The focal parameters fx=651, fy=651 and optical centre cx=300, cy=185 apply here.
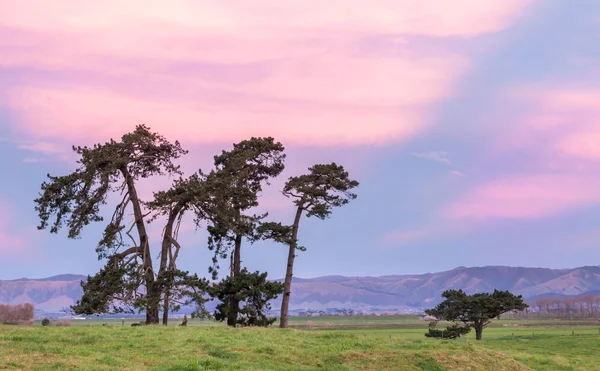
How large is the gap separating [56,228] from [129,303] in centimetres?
1130

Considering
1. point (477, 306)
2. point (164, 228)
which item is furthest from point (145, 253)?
point (477, 306)

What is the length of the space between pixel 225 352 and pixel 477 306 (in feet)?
166

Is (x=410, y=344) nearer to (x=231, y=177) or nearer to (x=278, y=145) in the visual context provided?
(x=231, y=177)

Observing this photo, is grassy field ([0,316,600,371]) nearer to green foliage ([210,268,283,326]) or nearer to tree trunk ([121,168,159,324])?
tree trunk ([121,168,159,324])

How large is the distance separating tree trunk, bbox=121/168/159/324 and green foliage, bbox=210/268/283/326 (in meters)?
5.92

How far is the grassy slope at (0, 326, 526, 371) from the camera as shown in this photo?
91.4 ft

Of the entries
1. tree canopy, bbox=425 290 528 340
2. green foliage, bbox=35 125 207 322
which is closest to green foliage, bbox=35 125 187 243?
green foliage, bbox=35 125 207 322

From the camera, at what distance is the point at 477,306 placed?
77.1 m

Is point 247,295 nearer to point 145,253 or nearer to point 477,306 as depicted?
point 145,253

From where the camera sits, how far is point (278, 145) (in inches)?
2793

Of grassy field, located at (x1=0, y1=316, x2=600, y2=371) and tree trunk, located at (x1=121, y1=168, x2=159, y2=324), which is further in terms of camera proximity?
tree trunk, located at (x1=121, y1=168, x2=159, y2=324)

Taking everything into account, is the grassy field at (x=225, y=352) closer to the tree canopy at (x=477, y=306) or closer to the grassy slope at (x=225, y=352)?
the grassy slope at (x=225, y=352)

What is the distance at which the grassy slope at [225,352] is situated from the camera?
27.9m

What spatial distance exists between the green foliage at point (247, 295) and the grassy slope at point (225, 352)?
15.1 meters
